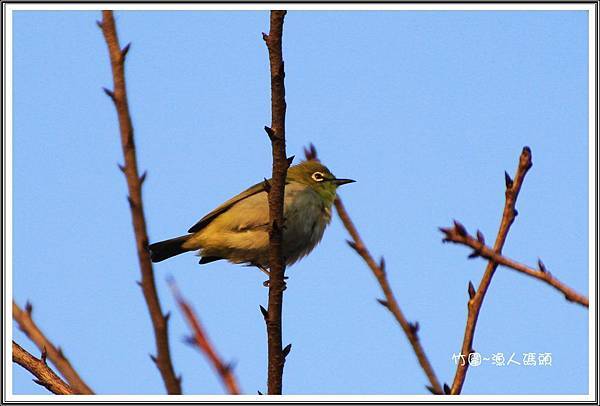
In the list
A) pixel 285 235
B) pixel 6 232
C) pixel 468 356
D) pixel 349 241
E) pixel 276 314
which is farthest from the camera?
pixel 285 235

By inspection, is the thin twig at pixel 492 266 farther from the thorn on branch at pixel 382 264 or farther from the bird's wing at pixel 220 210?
the bird's wing at pixel 220 210

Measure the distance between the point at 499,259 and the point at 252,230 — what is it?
6.99 meters

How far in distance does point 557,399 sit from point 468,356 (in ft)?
4.78

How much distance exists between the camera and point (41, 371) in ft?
13.0

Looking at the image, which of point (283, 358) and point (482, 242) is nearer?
point (482, 242)

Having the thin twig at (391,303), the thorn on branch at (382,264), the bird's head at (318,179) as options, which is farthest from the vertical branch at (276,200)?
the bird's head at (318,179)

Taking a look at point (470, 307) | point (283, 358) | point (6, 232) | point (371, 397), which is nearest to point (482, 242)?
point (470, 307)

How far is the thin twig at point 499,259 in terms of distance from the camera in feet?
6.95

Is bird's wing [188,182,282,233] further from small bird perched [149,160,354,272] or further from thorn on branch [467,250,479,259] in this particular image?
thorn on branch [467,250,479,259]

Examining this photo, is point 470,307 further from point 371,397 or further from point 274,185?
point 274,185

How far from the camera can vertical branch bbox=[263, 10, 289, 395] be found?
14.9 feet

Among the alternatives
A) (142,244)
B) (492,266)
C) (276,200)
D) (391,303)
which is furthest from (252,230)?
(142,244)

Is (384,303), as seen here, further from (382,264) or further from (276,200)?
(276,200)

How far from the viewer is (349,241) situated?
3.89 m
